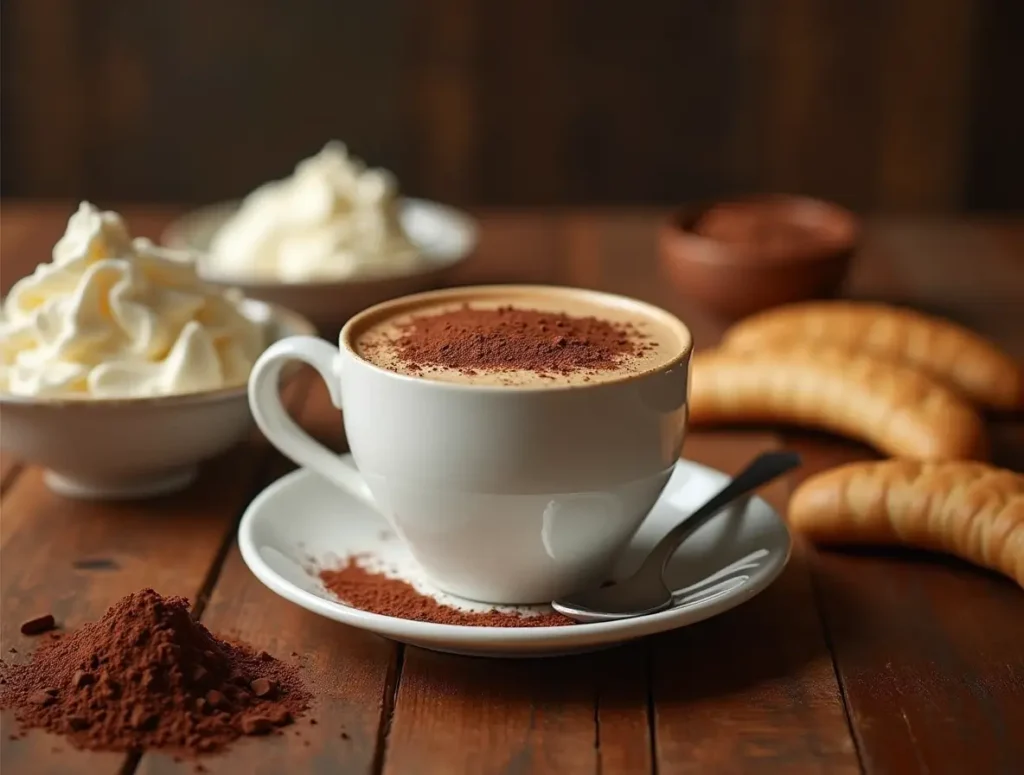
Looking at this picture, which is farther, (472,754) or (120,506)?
(120,506)

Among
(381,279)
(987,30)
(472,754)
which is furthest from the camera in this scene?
(987,30)

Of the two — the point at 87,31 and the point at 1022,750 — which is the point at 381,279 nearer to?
the point at 1022,750

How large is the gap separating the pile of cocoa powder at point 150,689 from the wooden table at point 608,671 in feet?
0.06

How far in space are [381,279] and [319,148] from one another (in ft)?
6.17

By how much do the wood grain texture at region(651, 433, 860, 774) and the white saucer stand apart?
4 centimetres

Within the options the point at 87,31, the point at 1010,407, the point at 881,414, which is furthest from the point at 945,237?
the point at 87,31

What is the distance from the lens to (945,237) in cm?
243

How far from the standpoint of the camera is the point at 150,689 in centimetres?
98

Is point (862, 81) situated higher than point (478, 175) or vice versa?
point (862, 81)

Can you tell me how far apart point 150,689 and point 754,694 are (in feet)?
1.40

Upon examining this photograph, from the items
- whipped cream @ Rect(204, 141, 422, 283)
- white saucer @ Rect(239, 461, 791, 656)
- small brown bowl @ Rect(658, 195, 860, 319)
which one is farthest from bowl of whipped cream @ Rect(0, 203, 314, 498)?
small brown bowl @ Rect(658, 195, 860, 319)

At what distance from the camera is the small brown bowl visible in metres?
1.91

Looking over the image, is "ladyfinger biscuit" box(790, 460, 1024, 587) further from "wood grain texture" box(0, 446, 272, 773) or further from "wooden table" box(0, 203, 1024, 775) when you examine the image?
"wood grain texture" box(0, 446, 272, 773)

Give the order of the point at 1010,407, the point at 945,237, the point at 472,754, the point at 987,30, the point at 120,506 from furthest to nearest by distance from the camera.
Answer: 1. the point at 987,30
2. the point at 945,237
3. the point at 1010,407
4. the point at 120,506
5. the point at 472,754
